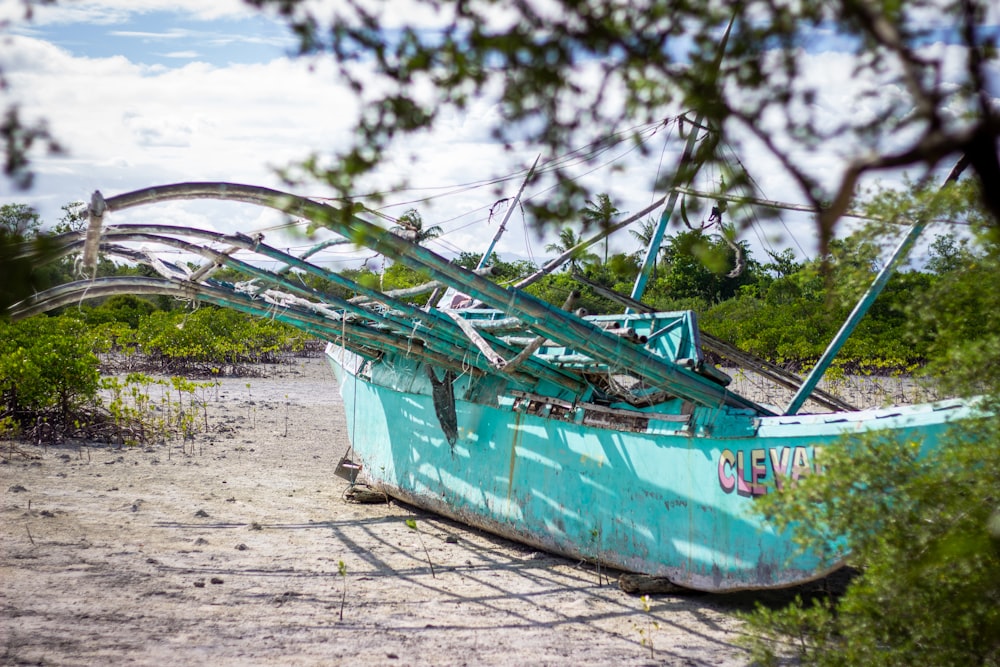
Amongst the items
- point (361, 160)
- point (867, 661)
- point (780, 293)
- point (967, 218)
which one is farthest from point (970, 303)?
point (780, 293)

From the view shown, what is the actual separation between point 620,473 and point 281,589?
A: 2.84m

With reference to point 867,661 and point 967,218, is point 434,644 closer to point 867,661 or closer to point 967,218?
point 867,661

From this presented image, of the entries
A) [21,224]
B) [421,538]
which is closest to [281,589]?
[421,538]

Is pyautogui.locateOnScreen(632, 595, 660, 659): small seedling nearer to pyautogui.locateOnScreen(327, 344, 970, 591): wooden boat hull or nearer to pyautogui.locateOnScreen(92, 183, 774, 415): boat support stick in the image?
pyautogui.locateOnScreen(327, 344, 970, 591): wooden boat hull

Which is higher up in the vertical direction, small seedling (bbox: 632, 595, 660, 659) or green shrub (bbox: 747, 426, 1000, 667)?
green shrub (bbox: 747, 426, 1000, 667)

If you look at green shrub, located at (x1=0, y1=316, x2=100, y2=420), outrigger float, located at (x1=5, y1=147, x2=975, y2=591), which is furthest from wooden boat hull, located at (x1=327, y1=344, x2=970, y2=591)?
green shrub, located at (x1=0, y1=316, x2=100, y2=420)

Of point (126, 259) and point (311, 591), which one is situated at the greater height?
point (126, 259)

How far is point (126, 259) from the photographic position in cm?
618

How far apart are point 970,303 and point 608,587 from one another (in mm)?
3789

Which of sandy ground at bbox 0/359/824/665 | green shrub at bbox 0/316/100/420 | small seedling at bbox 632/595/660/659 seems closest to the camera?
sandy ground at bbox 0/359/824/665

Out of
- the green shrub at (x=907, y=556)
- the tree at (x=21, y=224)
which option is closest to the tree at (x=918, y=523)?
the green shrub at (x=907, y=556)

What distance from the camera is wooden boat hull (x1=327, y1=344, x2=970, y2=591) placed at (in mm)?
5586

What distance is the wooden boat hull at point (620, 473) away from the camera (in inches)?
220

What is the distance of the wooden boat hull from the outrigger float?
0.01m
